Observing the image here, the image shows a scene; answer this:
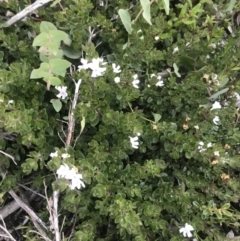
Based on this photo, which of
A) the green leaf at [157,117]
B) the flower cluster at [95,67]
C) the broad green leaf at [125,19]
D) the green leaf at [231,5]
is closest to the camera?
the flower cluster at [95,67]

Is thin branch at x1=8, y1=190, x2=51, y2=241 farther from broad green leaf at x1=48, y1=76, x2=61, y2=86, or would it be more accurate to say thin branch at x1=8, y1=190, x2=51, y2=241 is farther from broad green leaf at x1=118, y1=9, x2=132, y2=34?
broad green leaf at x1=118, y1=9, x2=132, y2=34

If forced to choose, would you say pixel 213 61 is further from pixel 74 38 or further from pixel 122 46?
pixel 74 38

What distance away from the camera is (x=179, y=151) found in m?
1.76

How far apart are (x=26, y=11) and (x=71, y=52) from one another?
259 millimetres

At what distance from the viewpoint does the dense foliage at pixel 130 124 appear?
1636 millimetres

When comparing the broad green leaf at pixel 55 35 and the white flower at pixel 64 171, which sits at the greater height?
the broad green leaf at pixel 55 35

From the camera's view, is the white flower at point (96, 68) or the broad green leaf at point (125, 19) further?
the broad green leaf at point (125, 19)

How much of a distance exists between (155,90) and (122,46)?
26 cm

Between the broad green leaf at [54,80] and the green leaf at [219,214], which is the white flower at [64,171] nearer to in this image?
the broad green leaf at [54,80]

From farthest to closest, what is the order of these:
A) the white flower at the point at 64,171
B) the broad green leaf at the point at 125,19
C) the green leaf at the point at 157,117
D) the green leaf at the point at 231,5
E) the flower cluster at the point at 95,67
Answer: the green leaf at the point at 231,5
the green leaf at the point at 157,117
the broad green leaf at the point at 125,19
the flower cluster at the point at 95,67
the white flower at the point at 64,171

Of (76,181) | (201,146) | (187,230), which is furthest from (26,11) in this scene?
(187,230)

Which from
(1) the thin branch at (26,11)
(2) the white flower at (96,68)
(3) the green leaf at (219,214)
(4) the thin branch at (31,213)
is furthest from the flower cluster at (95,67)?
(3) the green leaf at (219,214)

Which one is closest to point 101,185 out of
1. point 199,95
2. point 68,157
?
point 68,157

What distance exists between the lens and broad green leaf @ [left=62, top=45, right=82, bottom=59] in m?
1.82
